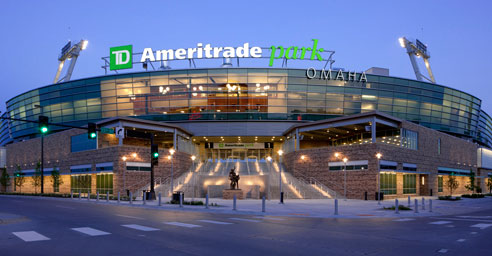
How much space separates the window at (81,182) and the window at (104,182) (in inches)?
59.2

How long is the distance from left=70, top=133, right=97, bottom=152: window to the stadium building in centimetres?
29

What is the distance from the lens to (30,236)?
45.5 feet

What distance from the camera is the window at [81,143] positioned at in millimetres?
55531

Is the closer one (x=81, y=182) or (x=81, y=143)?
(x=81, y=182)

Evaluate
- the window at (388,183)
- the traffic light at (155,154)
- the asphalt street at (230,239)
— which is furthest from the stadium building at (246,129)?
the asphalt street at (230,239)

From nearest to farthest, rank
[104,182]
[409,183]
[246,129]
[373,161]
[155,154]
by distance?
1. [155,154]
2. [373,161]
3. [104,182]
4. [409,183]
5. [246,129]

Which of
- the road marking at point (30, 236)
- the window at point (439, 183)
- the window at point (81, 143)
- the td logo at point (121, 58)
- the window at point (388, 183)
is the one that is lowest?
the window at point (439, 183)

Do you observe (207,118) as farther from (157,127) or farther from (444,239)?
(444,239)

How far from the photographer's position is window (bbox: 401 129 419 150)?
5134 cm

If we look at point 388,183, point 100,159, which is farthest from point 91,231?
point 100,159

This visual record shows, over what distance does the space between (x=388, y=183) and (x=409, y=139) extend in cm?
870

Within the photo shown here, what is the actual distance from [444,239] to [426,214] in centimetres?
1318

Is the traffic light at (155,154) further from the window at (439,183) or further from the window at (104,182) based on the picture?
the window at (439,183)

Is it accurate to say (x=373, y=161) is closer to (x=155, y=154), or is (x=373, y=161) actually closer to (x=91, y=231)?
(x=155, y=154)
